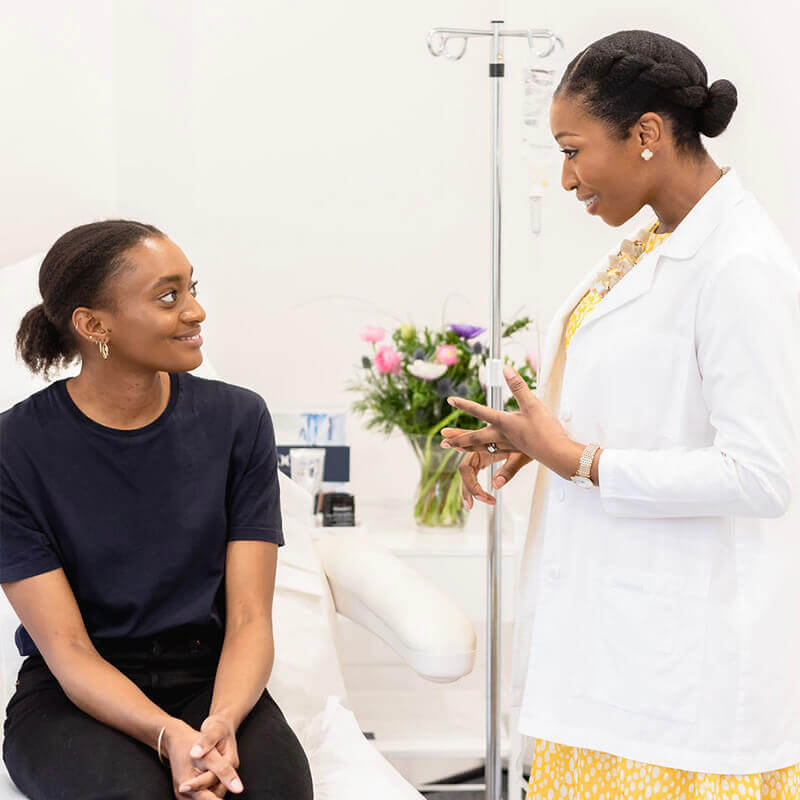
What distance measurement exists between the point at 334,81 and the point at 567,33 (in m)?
0.61

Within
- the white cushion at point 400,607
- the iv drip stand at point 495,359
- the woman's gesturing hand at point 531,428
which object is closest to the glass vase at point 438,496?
the white cushion at point 400,607

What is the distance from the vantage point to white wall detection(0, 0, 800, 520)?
2.59m

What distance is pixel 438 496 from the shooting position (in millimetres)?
2469

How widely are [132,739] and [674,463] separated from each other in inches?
29.9

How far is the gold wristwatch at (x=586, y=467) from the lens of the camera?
1260mm

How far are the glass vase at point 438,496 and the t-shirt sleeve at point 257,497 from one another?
851 mm

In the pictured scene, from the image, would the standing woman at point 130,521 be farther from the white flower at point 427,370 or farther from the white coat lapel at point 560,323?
the white flower at point 427,370

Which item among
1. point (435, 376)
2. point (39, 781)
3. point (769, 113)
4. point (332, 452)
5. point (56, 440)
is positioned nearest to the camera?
point (39, 781)

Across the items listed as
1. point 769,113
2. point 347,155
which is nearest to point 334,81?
point 347,155

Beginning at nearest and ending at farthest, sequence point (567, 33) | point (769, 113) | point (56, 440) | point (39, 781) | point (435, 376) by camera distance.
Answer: point (39, 781) → point (56, 440) → point (769, 113) → point (435, 376) → point (567, 33)

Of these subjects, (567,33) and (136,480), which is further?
(567,33)

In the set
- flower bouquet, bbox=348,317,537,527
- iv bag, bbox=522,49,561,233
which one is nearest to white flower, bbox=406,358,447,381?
flower bouquet, bbox=348,317,537,527

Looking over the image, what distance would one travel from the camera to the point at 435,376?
7.69ft

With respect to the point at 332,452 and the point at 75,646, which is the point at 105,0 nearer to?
the point at 332,452
